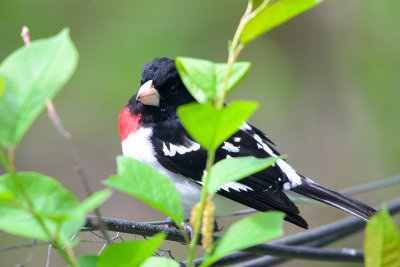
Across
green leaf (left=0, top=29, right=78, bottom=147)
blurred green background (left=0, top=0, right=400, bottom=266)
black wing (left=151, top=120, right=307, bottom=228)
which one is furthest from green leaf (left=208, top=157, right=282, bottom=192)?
blurred green background (left=0, top=0, right=400, bottom=266)

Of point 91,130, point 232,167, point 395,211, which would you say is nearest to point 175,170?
point 395,211

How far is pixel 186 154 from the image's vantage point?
170 cm

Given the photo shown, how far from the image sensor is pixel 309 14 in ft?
11.7

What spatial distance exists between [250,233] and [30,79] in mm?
180

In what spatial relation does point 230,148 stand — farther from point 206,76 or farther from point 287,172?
point 206,76

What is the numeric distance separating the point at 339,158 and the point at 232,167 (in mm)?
3298

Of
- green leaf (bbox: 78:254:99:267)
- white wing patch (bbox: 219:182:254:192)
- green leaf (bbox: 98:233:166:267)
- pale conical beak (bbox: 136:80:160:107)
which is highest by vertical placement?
pale conical beak (bbox: 136:80:160:107)

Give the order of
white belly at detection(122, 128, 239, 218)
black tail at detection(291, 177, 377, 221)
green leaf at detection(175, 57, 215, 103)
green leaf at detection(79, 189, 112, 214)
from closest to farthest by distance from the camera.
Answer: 1. green leaf at detection(79, 189, 112, 214)
2. green leaf at detection(175, 57, 215, 103)
3. black tail at detection(291, 177, 377, 221)
4. white belly at detection(122, 128, 239, 218)

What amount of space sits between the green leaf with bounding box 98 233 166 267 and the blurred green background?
268cm


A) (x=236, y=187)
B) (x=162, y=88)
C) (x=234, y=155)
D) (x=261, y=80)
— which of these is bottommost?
(x=236, y=187)

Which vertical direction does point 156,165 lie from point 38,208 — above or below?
above

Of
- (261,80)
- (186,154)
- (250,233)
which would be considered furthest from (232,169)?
(261,80)

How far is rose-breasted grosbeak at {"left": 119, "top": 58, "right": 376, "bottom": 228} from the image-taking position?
5.31 ft

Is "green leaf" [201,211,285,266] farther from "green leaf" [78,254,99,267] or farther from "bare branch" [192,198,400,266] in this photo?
"bare branch" [192,198,400,266]
